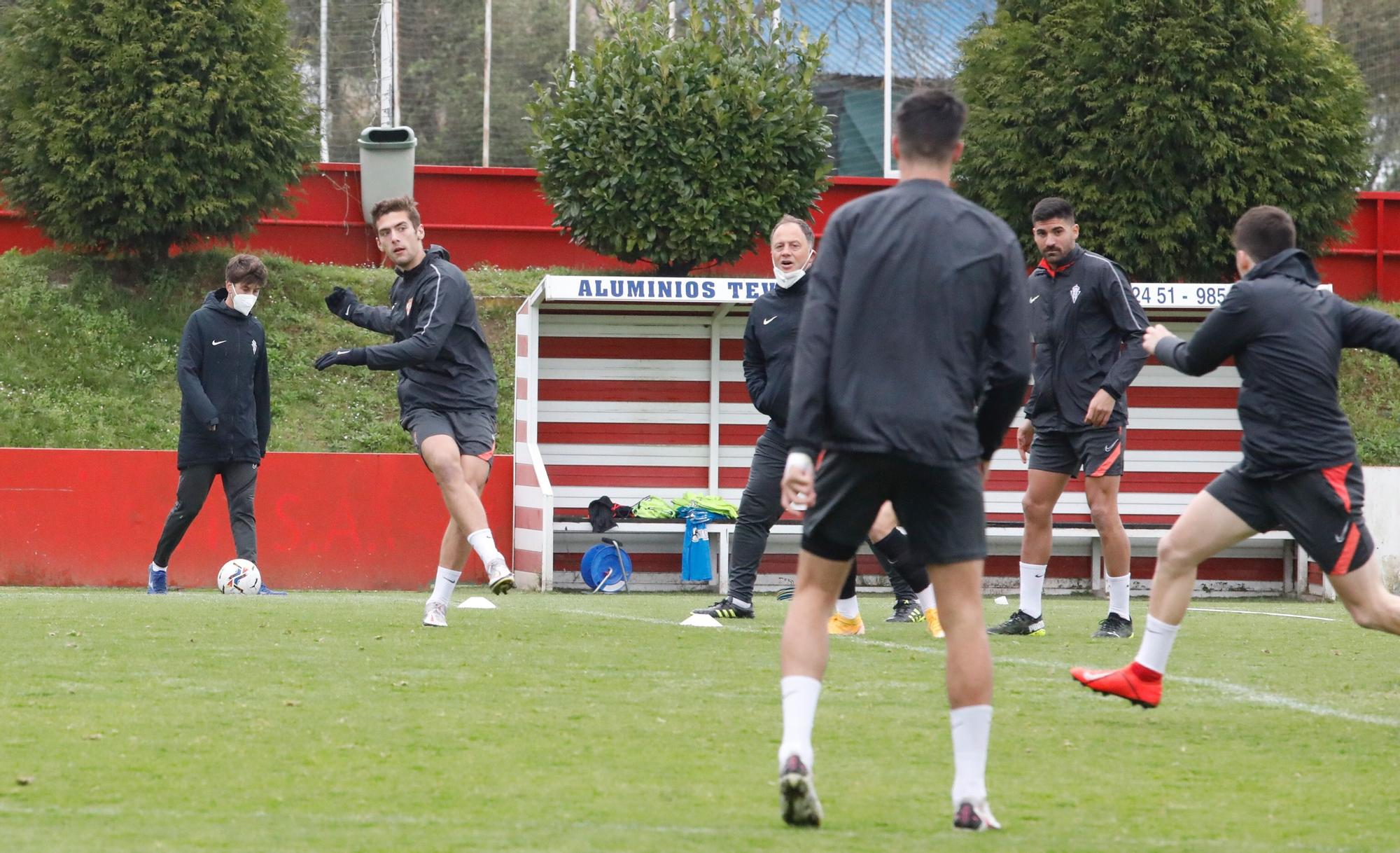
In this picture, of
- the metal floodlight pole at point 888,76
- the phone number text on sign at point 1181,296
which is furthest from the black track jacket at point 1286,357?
the metal floodlight pole at point 888,76

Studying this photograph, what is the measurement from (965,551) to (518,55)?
2945cm

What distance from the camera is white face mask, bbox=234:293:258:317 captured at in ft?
39.1

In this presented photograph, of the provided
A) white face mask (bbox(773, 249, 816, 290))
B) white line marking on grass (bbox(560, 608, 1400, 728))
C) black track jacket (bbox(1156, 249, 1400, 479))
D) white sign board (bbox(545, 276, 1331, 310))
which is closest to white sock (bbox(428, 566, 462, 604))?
white line marking on grass (bbox(560, 608, 1400, 728))

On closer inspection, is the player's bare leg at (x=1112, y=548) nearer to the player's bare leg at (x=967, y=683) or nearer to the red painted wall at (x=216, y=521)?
the player's bare leg at (x=967, y=683)

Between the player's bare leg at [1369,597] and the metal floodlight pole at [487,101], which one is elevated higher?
the metal floodlight pole at [487,101]

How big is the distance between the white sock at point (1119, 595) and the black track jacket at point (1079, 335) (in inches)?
33.1

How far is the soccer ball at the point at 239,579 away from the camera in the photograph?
11602mm

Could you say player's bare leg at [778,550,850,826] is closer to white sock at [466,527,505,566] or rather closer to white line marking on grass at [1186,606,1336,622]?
white sock at [466,527,505,566]

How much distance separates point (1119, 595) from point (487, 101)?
2190cm

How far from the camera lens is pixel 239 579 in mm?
11609

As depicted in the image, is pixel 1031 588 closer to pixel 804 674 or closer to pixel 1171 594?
pixel 1171 594

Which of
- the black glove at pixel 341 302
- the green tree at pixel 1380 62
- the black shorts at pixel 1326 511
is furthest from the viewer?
the green tree at pixel 1380 62

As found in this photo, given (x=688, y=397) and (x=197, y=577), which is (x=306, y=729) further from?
(x=688, y=397)

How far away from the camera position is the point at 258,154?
18.9 metres
